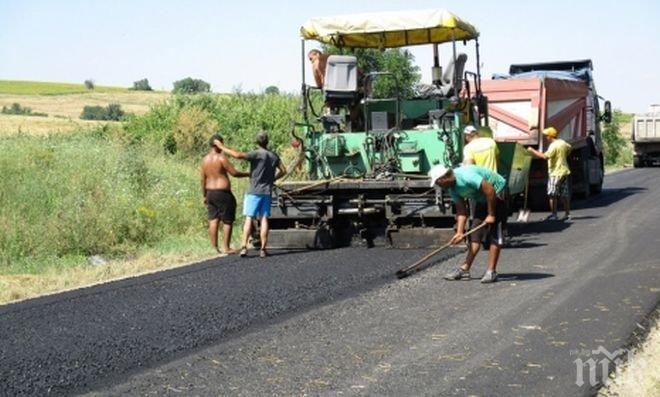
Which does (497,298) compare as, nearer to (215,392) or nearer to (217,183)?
(215,392)

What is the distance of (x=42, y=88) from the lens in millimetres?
71000

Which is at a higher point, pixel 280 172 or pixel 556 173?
pixel 280 172

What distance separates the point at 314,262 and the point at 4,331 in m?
4.55

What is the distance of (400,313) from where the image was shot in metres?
8.46

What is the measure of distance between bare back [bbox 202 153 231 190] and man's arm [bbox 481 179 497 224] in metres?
4.52

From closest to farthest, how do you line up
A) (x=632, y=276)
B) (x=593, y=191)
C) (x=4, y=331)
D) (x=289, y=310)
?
1. (x=4, y=331)
2. (x=289, y=310)
3. (x=632, y=276)
4. (x=593, y=191)

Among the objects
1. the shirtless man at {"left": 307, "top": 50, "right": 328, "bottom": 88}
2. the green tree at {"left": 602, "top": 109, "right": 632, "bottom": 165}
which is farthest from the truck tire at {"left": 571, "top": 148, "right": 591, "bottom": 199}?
the green tree at {"left": 602, "top": 109, "right": 632, "bottom": 165}

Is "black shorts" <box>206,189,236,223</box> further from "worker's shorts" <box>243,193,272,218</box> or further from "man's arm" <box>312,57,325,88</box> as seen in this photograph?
"man's arm" <box>312,57,325,88</box>

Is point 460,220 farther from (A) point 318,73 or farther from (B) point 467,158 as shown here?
(A) point 318,73

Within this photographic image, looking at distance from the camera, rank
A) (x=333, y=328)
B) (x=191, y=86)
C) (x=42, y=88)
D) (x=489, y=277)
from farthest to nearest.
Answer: (x=42, y=88), (x=191, y=86), (x=489, y=277), (x=333, y=328)

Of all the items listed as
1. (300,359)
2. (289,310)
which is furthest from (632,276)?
(300,359)

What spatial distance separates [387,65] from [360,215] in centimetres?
389

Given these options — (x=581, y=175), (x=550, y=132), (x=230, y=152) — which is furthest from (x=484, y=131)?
(x=581, y=175)

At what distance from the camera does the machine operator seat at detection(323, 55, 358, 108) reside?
13.6 meters
